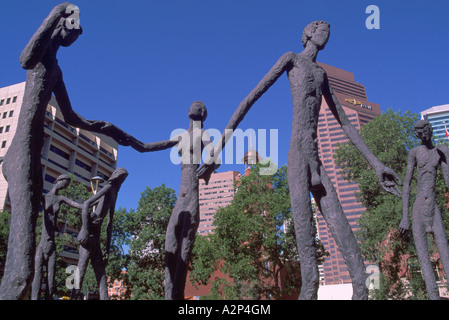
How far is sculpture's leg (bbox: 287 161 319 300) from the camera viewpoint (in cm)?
320

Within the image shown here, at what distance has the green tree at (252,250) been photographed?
23391 mm

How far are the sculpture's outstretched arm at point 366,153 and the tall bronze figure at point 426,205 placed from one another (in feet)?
5.06

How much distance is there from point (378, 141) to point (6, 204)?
4104cm

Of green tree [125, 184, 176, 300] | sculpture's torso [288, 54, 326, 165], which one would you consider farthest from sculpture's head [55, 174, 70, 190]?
green tree [125, 184, 176, 300]

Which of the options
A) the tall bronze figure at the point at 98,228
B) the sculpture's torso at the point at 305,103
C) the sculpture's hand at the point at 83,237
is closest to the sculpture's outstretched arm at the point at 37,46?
the sculpture's torso at the point at 305,103

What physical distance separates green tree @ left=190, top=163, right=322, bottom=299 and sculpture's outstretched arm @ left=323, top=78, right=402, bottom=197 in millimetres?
19480

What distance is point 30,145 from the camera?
297 centimetres

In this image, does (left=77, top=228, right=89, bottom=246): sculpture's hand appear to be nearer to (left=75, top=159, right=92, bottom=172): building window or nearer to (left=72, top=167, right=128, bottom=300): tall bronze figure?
(left=72, top=167, right=128, bottom=300): tall bronze figure

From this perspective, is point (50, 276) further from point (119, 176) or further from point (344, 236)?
point (344, 236)

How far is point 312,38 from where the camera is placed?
4.52m

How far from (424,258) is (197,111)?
13.6 feet
